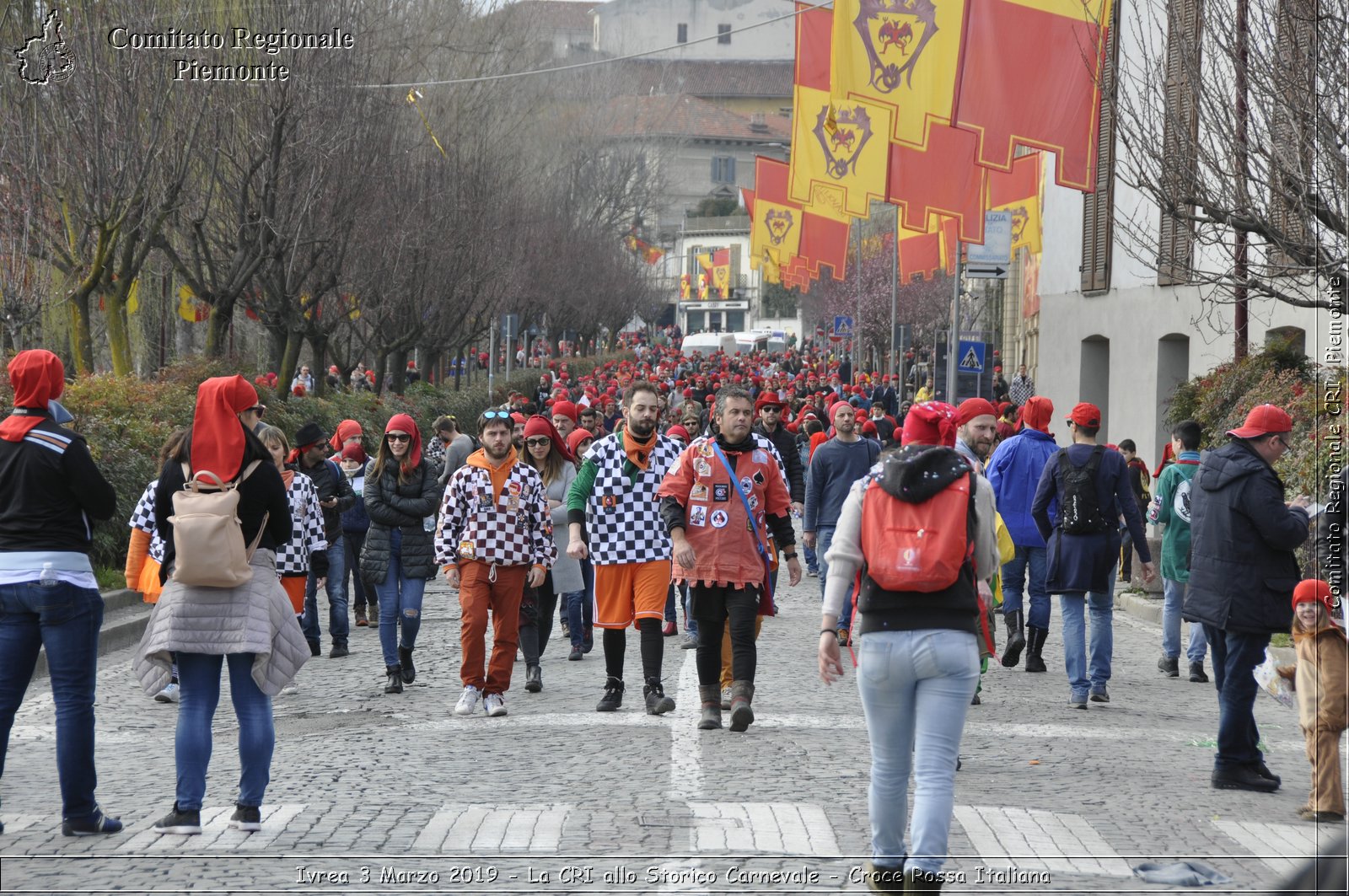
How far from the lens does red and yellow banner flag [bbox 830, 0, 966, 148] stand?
1964 cm

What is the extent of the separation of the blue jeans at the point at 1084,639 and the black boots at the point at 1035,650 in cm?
131

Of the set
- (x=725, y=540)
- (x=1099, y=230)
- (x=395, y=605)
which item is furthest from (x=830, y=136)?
(x=725, y=540)

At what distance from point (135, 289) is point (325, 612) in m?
16.2

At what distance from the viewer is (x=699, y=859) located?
19.7 ft

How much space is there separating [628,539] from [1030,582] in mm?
2922

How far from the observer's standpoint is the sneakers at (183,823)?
20.6 ft

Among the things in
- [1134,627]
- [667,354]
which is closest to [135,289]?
[1134,627]

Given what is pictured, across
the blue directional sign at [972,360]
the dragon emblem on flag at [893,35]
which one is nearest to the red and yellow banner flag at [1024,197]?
the blue directional sign at [972,360]

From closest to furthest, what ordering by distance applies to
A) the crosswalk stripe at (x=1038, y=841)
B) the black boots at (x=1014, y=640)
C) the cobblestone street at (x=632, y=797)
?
the cobblestone street at (x=632, y=797), the crosswalk stripe at (x=1038, y=841), the black boots at (x=1014, y=640)

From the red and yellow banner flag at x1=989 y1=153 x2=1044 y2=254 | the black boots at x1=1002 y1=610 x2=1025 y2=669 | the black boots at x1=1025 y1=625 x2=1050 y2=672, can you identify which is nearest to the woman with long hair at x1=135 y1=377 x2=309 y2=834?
the black boots at x1=1002 y1=610 x2=1025 y2=669

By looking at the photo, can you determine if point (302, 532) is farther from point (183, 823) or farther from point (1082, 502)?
point (1082, 502)

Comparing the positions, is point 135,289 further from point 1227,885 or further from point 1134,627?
point 1227,885

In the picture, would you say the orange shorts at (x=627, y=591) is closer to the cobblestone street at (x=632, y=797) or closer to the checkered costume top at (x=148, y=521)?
the cobblestone street at (x=632, y=797)

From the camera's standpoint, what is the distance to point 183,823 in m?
6.29
